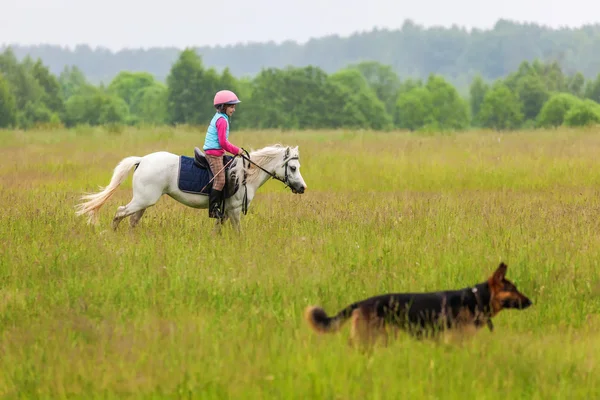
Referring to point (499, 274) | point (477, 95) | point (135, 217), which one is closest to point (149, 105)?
point (477, 95)

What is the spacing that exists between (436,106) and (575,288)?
91213 mm

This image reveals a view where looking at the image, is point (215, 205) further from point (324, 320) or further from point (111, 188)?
point (324, 320)

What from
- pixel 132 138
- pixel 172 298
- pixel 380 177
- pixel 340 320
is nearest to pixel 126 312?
pixel 172 298

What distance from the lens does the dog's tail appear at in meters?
5.55

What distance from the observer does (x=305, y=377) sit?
488 cm

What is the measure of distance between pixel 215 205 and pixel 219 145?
0.78m

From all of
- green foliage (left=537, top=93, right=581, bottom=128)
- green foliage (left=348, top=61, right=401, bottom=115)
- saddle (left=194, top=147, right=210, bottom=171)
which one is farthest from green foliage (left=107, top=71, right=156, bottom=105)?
saddle (left=194, top=147, right=210, bottom=171)

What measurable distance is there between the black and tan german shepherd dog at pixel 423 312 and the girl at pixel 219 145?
5.22 metres

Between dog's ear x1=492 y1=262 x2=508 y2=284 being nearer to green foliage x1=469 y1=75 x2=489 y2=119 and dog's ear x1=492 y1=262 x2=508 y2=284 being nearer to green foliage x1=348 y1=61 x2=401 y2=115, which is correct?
green foliage x1=348 y1=61 x2=401 y2=115

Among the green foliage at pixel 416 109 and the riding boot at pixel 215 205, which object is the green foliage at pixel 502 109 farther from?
the riding boot at pixel 215 205

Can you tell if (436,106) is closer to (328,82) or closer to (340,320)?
(328,82)

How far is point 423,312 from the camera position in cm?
571

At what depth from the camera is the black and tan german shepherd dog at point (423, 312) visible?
550 centimetres

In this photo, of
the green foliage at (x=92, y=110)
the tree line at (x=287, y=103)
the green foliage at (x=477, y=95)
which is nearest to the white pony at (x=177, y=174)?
the tree line at (x=287, y=103)
